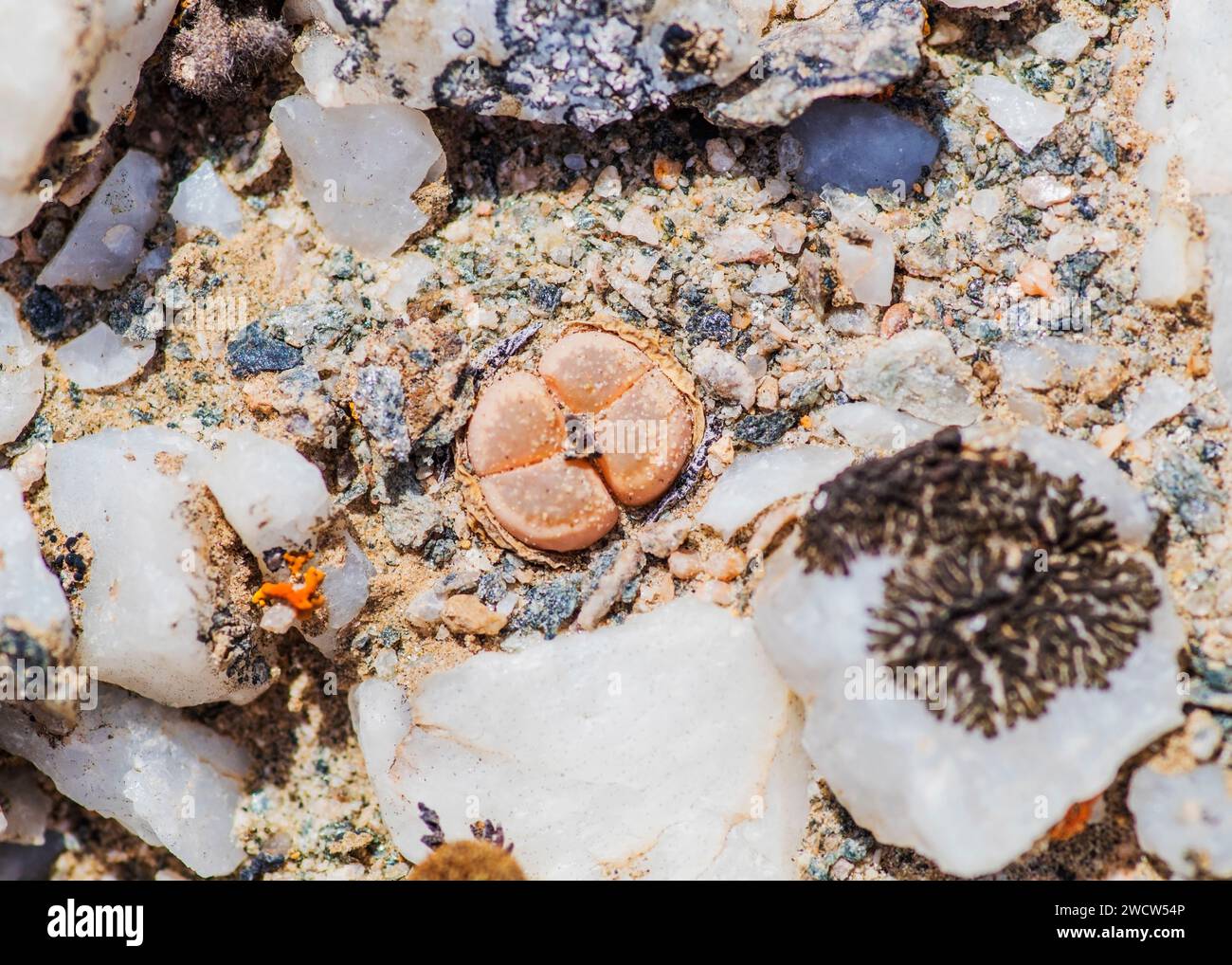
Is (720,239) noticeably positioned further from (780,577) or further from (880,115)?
(780,577)

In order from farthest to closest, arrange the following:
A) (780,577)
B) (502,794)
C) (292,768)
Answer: (292,768) < (502,794) < (780,577)

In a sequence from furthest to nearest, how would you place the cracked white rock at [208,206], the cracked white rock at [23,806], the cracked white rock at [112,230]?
the cracked white rock at [23,806] → the cracked white rock at [208,206] → the cracked white rock at [112,230]

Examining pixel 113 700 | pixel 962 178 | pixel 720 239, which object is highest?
pixel 962 178

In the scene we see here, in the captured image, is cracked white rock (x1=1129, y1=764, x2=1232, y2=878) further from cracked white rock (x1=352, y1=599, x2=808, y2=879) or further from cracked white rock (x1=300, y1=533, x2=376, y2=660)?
cracked white rock (x1=300, y1=533, x2=376, y2=660)

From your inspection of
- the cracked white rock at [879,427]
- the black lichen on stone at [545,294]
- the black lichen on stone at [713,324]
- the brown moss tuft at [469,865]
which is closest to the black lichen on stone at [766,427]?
the cracked white rock at [879,427]

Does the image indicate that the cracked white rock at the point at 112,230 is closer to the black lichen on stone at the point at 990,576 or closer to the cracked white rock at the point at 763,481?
the cracked white rock at the point at 763,481

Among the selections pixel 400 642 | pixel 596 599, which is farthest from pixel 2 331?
pixel 596 599
